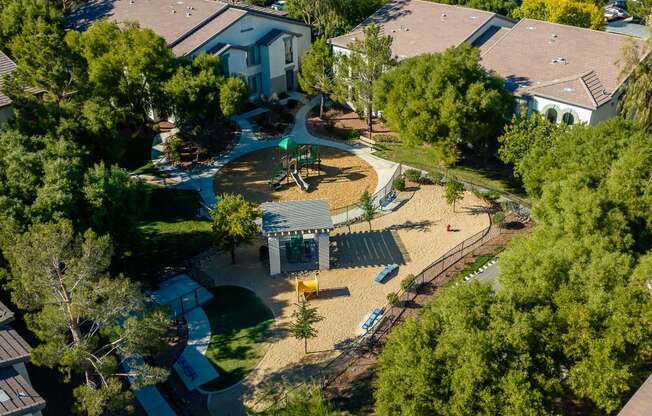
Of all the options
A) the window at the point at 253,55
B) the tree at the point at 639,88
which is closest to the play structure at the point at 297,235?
the tree at the point at 639,88

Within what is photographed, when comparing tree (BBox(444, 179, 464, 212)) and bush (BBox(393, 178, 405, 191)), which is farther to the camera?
bush (BBox(393, 178, 405, 191))

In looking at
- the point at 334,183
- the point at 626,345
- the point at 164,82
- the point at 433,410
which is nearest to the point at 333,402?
the point at 433,410

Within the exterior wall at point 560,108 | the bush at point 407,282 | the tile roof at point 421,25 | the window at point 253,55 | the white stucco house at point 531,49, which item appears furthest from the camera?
the window at point 253,55

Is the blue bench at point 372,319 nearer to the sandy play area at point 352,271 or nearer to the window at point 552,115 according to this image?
the sandy play area at point 352,271

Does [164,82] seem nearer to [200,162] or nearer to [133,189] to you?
[200,162]

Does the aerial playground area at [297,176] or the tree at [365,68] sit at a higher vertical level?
the tree at [365,68]

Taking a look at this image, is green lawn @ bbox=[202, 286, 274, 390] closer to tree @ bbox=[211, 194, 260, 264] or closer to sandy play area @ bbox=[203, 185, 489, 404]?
sandy play area @ bbox=[203, 185, 489, 404]

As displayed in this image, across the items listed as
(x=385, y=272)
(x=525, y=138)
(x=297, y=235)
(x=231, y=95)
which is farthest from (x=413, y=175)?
(x=231, y=95)

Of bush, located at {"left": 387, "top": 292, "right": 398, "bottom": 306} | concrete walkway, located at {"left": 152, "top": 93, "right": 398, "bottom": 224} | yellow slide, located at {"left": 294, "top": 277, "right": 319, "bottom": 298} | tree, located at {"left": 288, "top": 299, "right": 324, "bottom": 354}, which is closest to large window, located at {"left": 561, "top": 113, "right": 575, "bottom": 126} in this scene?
concrete walkway, located at {"left": 152, "top": 93, "right": 398, "bottom": 224}
